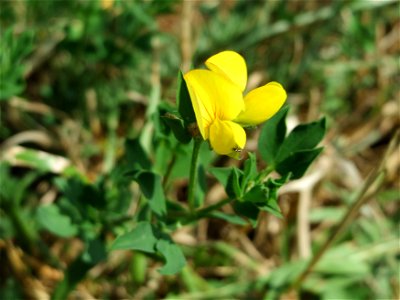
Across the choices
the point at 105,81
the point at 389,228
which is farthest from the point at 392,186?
the point at 105,81

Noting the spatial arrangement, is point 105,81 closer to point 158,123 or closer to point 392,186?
point 158,123

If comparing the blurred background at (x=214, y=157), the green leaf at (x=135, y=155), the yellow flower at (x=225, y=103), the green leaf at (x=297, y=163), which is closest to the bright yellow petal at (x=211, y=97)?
the yellow flower at (x=225, y=103)

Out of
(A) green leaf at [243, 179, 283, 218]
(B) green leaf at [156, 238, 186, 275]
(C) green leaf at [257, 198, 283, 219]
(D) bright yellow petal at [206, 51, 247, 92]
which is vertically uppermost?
(D) bright yellow petal at [206, 51, 247, 92]

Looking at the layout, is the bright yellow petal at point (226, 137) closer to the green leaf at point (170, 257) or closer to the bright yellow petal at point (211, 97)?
the bright yellow petal at point (211, 97)

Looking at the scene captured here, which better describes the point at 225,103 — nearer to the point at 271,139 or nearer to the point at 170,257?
the point at 271,139

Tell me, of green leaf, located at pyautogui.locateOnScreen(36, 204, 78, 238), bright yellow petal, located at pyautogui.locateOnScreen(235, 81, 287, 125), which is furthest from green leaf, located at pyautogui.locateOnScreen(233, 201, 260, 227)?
green leaf, located at pyautogui.locateOnScreen(36, 204, 78, 238)

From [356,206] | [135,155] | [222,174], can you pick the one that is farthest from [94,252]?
[356,206]

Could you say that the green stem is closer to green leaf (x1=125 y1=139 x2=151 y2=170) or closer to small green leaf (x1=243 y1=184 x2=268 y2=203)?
small green leaf (x1=243 y1=184 x2=268 y2=203)
